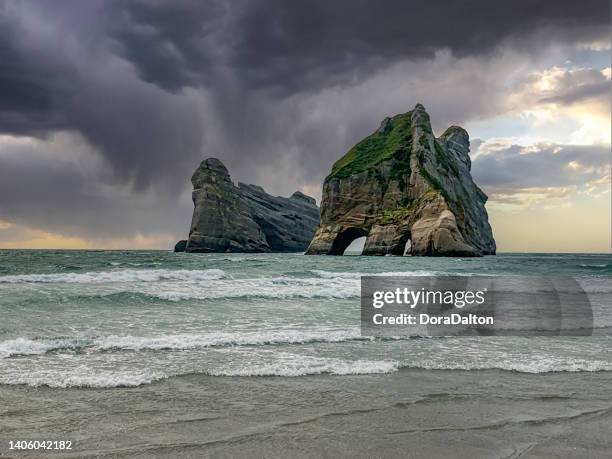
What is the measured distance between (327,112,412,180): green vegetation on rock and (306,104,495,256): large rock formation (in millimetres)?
235

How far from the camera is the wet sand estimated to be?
13.4 ft

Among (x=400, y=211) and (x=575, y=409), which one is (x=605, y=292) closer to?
(x=575, y=409)

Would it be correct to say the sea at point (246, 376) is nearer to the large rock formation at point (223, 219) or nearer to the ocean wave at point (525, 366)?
the ocean wave at point (525, 366)

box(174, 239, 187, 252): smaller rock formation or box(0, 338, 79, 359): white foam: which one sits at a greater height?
box(174, 239, 187, 252): smaller rock formation

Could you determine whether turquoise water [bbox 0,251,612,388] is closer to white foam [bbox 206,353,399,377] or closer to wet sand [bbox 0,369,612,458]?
white foam [bbox 206,353,399,377]

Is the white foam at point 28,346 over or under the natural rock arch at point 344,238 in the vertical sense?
under

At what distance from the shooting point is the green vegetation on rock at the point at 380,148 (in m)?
88.8

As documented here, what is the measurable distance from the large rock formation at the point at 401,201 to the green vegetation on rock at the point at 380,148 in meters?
0.23

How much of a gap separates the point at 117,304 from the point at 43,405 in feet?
36.1

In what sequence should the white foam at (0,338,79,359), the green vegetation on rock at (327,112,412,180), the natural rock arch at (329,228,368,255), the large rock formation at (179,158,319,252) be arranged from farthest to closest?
the large rock formation at (179,158,319,252) < the green vegetation on rock at (327,112,412,180) < the natural rock arch at (329,228,368,255) < the white foam at (0,338,79,359)

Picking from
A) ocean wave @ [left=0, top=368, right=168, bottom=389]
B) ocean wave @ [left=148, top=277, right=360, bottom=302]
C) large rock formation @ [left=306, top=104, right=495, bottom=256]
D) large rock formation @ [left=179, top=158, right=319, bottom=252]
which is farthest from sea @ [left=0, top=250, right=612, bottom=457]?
large rock formation @ [left=179, top=158, right=319, bottom=252]

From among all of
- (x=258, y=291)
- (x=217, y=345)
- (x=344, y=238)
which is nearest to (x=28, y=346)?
(x=217, y=345)

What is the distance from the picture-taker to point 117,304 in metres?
15.7

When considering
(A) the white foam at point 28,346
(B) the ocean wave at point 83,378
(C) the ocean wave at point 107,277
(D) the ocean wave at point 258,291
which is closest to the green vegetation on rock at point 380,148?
(C) the ocean wave at point 107,277
